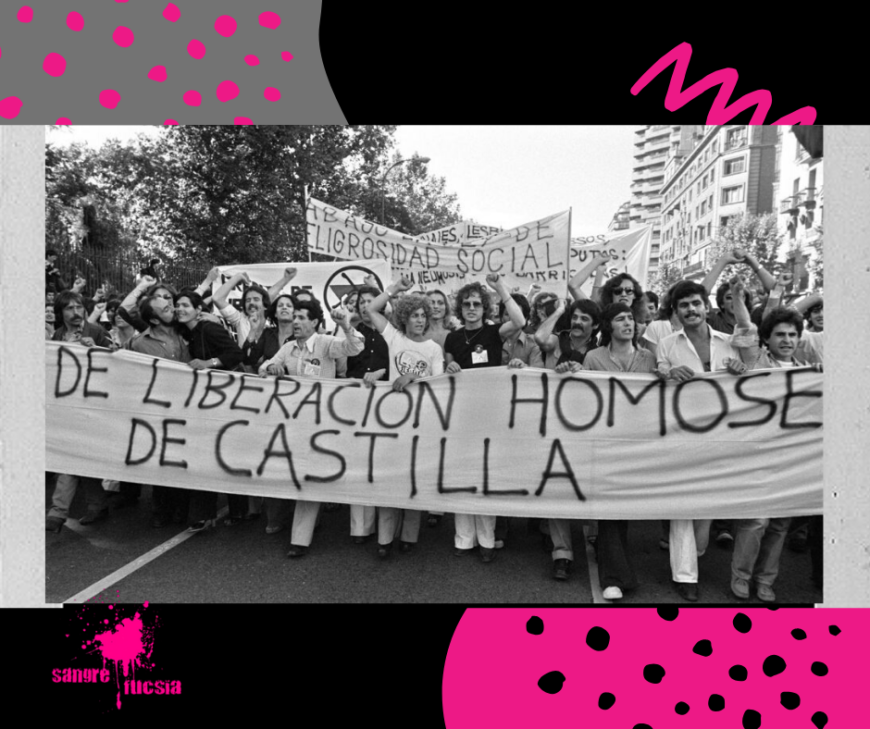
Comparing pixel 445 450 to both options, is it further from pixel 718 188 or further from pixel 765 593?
pixel 718 188

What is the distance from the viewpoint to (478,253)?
695 centimetres

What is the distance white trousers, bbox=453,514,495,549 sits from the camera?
380cm

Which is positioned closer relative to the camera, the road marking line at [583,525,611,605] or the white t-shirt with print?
the road marking line at [583,525,611,605]

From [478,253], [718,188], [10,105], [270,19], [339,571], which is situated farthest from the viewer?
[718,188]

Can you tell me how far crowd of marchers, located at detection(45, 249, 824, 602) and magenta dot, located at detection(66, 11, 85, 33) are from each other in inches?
76.6

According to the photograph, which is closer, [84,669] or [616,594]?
[84,669]

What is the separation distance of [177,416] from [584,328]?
264 centimetres

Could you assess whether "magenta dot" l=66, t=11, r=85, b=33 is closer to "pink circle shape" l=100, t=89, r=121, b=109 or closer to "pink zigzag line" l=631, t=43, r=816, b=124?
"pink circle shape" l=100, t=89, r=121, b=109

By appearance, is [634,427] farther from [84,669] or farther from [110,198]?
[110,198]

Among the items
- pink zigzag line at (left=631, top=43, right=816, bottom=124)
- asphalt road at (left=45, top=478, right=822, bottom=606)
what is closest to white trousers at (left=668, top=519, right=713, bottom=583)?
asphalt road at (left=45, top=478, right=822, bottom=606)

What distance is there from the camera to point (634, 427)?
3457 millimetres

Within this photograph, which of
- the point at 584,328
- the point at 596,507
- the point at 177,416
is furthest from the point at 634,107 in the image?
the point at 177,416

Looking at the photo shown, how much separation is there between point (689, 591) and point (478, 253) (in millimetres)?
4423

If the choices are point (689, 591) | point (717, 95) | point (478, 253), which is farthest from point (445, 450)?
point (478, 253)
